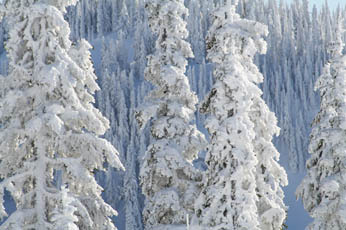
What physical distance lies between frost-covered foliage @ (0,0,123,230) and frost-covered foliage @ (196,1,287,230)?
332 cm

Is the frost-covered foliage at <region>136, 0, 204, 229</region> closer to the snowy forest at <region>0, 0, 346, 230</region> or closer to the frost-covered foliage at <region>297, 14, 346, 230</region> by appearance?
the snowy forest at <region>0, 0, 346, 230</region>

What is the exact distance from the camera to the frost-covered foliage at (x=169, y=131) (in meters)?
18.2

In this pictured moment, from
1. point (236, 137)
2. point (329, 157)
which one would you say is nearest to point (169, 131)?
point (236, 137)

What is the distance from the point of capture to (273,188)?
16125 mm

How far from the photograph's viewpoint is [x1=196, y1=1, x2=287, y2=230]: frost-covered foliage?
47.5 feet

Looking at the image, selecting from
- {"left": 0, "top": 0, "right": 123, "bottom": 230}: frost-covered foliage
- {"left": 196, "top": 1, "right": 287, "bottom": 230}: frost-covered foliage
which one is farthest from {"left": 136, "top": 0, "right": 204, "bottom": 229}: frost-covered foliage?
{"left": 0, "top": 0, "right": 123, "bottom": 230}: frost-covered foliage

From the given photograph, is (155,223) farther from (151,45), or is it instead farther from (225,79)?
(151,45)

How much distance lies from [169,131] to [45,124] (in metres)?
6.87

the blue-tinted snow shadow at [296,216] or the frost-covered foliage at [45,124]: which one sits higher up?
the frost-covered foliage at [45,124]

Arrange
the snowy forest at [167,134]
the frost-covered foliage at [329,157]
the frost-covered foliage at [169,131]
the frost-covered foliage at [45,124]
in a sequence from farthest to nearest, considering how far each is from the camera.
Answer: the frost-covered foliage at [329,157] < the frost-covered foliage at [169,131] < the snowy forest at [167,134] < the frost-covered foliage at [45,124]

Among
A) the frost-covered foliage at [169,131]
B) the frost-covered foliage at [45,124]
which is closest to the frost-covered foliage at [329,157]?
the frost-covered foliage at [169,131]

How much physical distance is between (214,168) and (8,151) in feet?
19.9

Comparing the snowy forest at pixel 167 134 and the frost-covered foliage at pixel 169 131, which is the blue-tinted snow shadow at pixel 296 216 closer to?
the snowy forest at pixel 167 134

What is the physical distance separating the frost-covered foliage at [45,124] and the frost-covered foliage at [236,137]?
3324 mm
